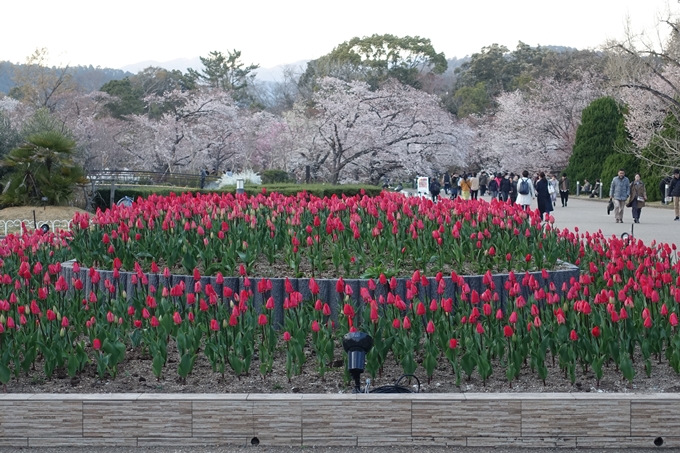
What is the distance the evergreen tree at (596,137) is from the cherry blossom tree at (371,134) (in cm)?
690

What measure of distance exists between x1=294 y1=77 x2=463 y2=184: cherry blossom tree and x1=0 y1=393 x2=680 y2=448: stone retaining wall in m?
37.8

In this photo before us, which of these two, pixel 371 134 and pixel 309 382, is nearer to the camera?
pixel 309 382

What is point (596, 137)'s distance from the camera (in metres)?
46.8

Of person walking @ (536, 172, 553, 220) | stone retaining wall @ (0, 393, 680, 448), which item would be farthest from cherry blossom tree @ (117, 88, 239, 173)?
stone retaining wall @ (0, 393, 680, 448)

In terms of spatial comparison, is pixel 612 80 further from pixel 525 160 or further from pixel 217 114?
pixel 217 114

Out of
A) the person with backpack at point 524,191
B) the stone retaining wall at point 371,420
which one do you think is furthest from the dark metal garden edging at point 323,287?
the person with backpack at point 524,191

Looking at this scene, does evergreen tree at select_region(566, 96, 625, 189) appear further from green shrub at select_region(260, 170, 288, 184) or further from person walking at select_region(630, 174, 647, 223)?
person walking at select_region(630, 174, 647, 223)

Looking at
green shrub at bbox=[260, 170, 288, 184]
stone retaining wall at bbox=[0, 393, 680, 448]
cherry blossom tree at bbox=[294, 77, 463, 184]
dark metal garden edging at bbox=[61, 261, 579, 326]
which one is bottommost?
stone retaining wall at bbox=[0, 393, 680, 448]

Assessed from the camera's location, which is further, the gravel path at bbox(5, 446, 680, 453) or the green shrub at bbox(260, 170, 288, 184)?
the green shrub at bbox(260, 170, 288, 184)

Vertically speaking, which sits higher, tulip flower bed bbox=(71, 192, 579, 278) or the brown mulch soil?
tulip flower bed bbox=(71, 192, 579, 278)

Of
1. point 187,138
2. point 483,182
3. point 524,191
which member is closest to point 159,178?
point 187,138

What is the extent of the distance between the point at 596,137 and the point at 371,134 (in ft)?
39.0

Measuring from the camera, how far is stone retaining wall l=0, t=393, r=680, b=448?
534 centimetres

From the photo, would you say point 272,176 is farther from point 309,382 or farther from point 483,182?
point 309,382
